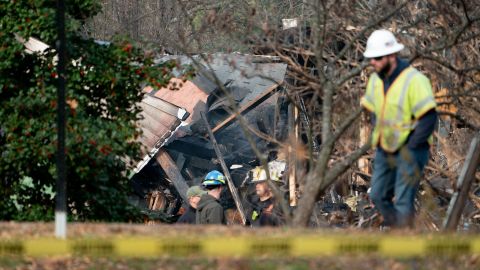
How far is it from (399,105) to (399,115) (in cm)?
8

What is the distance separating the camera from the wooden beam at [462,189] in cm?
1040

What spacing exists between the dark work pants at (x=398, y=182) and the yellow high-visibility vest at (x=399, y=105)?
0.39 feet

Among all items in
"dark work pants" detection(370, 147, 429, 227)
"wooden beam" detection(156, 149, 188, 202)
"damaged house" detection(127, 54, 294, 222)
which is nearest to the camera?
"dark work pants" detection(370, 147, 429, 227)

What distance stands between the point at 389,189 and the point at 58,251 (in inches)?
124

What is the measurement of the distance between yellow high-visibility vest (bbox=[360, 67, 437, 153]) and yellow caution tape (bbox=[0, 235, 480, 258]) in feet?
4.55

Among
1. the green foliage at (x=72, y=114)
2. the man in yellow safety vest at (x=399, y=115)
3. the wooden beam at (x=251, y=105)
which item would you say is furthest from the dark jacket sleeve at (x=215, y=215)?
the wooden beam at (x=251, y=105)

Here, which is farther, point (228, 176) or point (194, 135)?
point (194, 135)

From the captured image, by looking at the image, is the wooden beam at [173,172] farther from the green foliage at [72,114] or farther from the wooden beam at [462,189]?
the wooden beam at [462,189]

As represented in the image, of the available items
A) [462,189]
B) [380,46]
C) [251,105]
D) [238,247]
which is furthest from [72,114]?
[251,105]

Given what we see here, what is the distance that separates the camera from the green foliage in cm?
1162

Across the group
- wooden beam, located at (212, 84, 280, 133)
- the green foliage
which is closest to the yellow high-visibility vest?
the green foliage

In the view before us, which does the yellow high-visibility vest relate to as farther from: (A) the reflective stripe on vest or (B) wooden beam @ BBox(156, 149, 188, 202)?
(B) wooden beam @ BBox(156, 149, 188, 202)

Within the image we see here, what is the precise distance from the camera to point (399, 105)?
9.05 m

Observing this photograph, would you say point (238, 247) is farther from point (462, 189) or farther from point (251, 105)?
point (251, 105)
